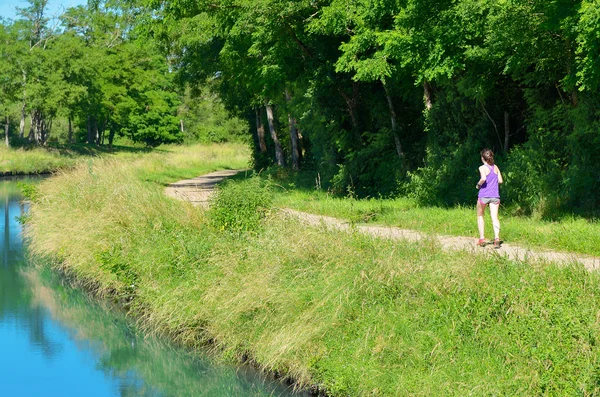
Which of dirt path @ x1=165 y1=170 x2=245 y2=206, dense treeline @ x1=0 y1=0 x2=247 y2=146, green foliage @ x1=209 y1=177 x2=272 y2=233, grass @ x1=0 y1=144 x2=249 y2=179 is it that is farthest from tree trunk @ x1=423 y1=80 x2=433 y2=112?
dense treeline @ x1=0 y1=0 x2=247 y2=146

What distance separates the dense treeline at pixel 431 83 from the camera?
52.7ft

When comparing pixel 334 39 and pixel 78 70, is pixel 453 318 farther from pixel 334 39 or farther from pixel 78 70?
pixel 78 70

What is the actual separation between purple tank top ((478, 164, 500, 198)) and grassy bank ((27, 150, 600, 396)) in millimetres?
2960

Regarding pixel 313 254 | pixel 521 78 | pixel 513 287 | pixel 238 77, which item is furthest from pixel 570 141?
pixel 238 77

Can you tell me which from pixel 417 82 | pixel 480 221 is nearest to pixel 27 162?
pixel 417 82

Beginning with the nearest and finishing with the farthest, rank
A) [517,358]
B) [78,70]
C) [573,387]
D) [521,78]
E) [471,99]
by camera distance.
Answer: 1. [573,387]
2. [517,358]
3. [521,78]
4. [471,99]
5. [78,70]

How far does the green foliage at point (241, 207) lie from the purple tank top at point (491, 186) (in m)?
3.63

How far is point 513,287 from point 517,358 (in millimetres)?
1163

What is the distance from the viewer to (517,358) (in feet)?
27.4

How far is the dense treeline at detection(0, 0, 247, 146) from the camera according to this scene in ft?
223

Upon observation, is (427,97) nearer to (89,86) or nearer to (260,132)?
(260,132)

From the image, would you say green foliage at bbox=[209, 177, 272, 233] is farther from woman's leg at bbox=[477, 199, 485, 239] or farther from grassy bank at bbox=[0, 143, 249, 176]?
grassy bank at bbox=[0, 143, 249, 176]

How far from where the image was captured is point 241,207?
15.5 m

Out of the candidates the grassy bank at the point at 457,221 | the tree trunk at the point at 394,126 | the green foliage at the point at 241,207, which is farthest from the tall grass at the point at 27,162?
the green foliage at the point at 241,207
